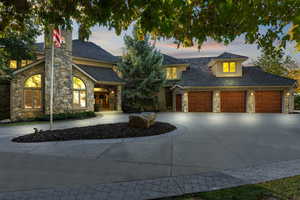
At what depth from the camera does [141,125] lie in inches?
321

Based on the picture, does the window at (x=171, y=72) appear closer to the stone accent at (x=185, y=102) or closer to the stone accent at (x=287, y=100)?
the stone accent at (x=185, y=102)

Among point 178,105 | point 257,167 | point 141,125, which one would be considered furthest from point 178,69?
point 257,167

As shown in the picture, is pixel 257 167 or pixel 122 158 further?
pixel 122 158

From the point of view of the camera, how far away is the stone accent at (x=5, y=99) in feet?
40.3

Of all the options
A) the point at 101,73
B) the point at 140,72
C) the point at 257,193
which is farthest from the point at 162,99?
the point at 257,193

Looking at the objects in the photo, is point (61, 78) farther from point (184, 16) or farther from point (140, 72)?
point (184, 16)

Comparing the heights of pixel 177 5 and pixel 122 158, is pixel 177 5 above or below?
above

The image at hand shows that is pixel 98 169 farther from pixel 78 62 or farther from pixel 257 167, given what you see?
pixel 78 62

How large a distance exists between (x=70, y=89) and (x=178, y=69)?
43.7 feet

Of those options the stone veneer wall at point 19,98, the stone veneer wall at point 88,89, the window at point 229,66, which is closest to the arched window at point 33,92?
the stone veneer wall at point 19,98

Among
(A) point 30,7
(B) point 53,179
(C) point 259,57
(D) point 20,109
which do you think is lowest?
(B) point 53,179

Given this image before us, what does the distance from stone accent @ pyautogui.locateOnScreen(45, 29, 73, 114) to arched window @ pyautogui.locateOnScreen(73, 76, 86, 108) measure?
0.91 metres

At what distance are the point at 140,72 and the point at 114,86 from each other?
396 centimetres

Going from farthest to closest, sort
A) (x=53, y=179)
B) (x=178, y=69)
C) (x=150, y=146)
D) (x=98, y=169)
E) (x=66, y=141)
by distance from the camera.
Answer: (x=178, y=69), (x=66, y=141), (x=150, y=146), (x=98, y=169), (x=53, y=179)
